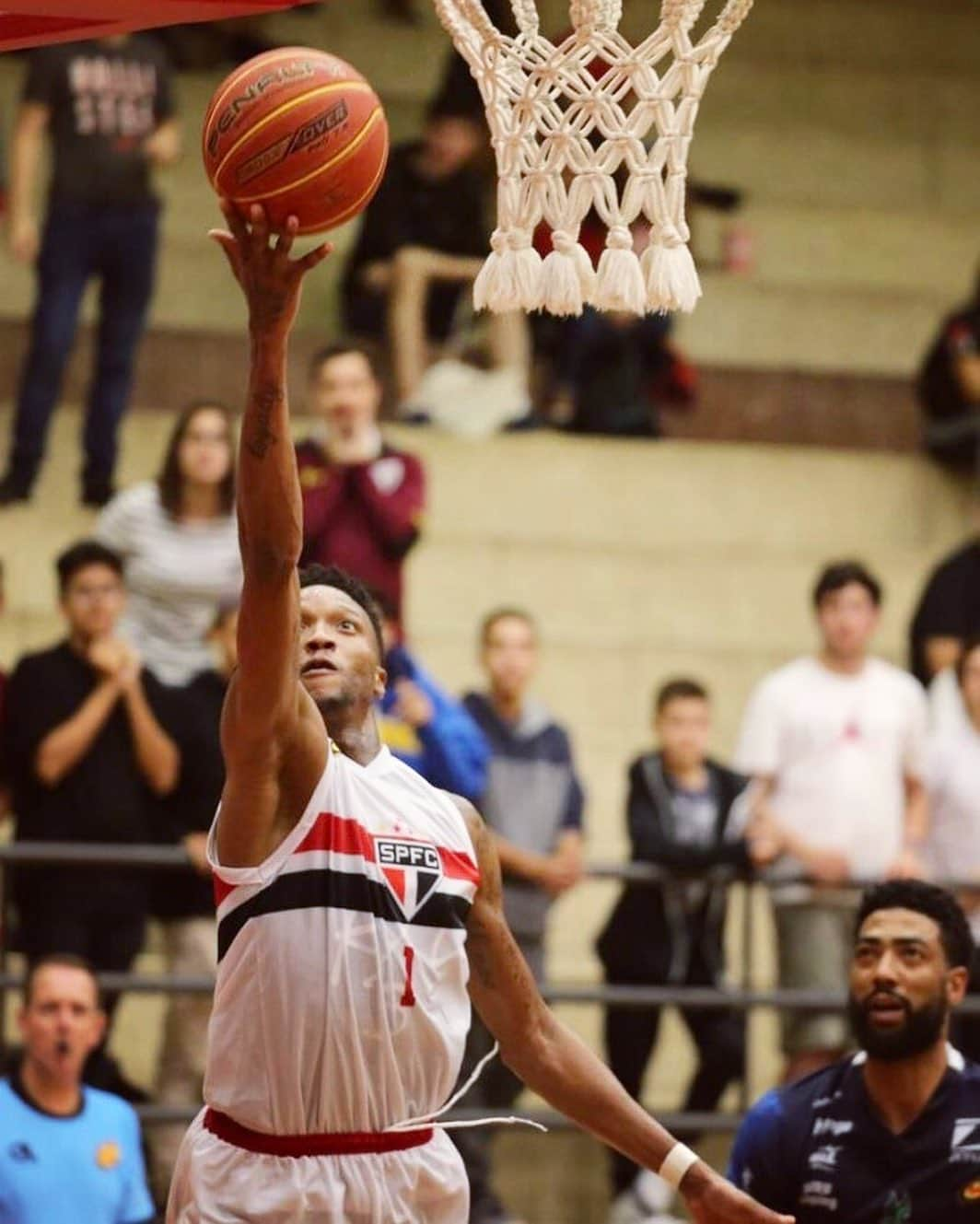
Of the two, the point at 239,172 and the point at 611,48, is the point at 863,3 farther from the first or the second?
the point at 239,172

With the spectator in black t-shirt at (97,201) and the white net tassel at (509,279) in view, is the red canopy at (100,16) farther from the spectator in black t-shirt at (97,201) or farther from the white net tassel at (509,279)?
the spectator in black t-shirt at (97,201)

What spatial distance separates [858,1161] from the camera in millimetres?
6551

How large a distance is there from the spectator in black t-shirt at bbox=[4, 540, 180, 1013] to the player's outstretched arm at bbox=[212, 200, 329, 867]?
3784mm

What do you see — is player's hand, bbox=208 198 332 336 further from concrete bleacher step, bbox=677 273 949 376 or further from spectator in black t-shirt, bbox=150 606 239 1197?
concrete bleacher step, bbox=677 273 949 376

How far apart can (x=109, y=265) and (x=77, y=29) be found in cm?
584

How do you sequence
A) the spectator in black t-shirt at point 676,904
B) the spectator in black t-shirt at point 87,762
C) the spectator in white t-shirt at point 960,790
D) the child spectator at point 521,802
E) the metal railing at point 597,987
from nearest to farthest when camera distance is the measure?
the metal railing at point 597,987
the spectator in black t-shirt at point 87,762
the child spectator at point 521,802
the spectator in black t-shirt at point 676,904
the spectator in white t-shirt at point 960,790

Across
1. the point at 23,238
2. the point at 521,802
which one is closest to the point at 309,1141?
the point at 521,802

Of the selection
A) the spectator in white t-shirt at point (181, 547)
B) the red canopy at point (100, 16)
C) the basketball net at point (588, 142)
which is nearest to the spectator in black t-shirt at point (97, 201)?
the spectator in white t-shirt at point (181, 547)

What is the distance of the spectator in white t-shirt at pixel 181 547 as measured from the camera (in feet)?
31.6

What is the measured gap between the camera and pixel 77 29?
571cm

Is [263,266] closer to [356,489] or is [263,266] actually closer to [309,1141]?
[309,1141]

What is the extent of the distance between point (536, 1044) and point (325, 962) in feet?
2.16

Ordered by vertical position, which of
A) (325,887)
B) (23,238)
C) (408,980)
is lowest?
(408,980)

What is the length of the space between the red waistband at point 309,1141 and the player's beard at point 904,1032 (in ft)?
5.21
